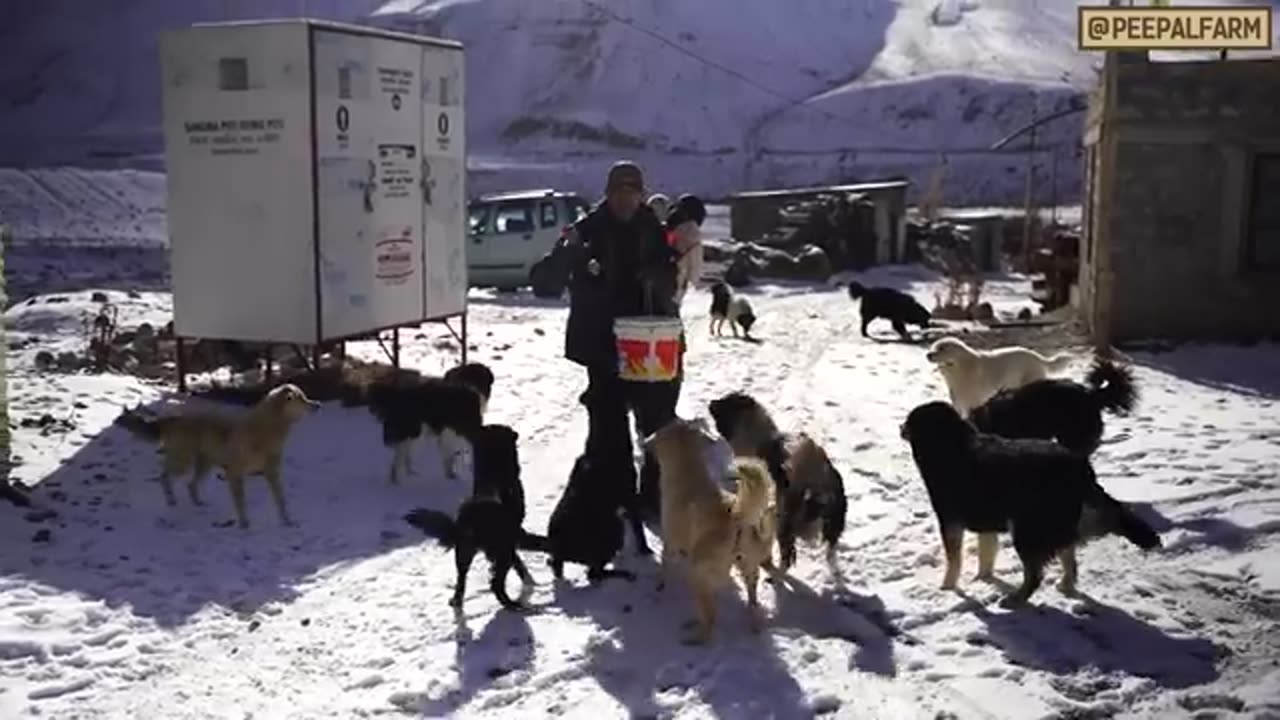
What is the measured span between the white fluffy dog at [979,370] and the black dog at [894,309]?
7630 millimetres

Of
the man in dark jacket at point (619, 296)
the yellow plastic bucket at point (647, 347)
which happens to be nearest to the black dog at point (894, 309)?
the man in dark jacket at point (619, 296)

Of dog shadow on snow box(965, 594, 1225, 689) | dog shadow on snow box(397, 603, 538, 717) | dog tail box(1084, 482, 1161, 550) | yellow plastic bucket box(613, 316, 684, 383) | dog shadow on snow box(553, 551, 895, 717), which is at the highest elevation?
yellow plastic bucket box(613, 316, 684, 383)

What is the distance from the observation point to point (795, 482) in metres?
6.54

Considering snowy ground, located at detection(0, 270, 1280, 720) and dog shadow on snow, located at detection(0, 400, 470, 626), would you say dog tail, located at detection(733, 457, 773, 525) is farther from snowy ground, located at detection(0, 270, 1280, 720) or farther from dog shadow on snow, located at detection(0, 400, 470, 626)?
dog shadow on snow, located at detection(0, 400, 470, 626)

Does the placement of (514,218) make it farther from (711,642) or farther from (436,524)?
(711,642)

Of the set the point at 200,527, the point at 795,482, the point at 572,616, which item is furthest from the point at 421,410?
the point at 795,482

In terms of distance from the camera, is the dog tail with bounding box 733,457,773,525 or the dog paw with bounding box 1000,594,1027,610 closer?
the dog tail with bounding box 733,457,773,525

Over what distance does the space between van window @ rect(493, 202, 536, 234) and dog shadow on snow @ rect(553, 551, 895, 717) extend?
18.9m

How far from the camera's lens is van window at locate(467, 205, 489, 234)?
2534 cm

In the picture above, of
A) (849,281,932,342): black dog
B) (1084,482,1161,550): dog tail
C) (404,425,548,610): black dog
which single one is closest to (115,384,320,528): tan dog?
(404,425,548,610): black dog

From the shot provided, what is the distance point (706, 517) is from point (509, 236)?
65.9ft

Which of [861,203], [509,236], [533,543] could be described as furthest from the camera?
[861,203]

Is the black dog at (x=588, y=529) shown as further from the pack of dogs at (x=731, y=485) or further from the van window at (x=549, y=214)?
the van window at (x=549, y=214)

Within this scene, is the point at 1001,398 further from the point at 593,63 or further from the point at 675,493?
the point at 593,63
